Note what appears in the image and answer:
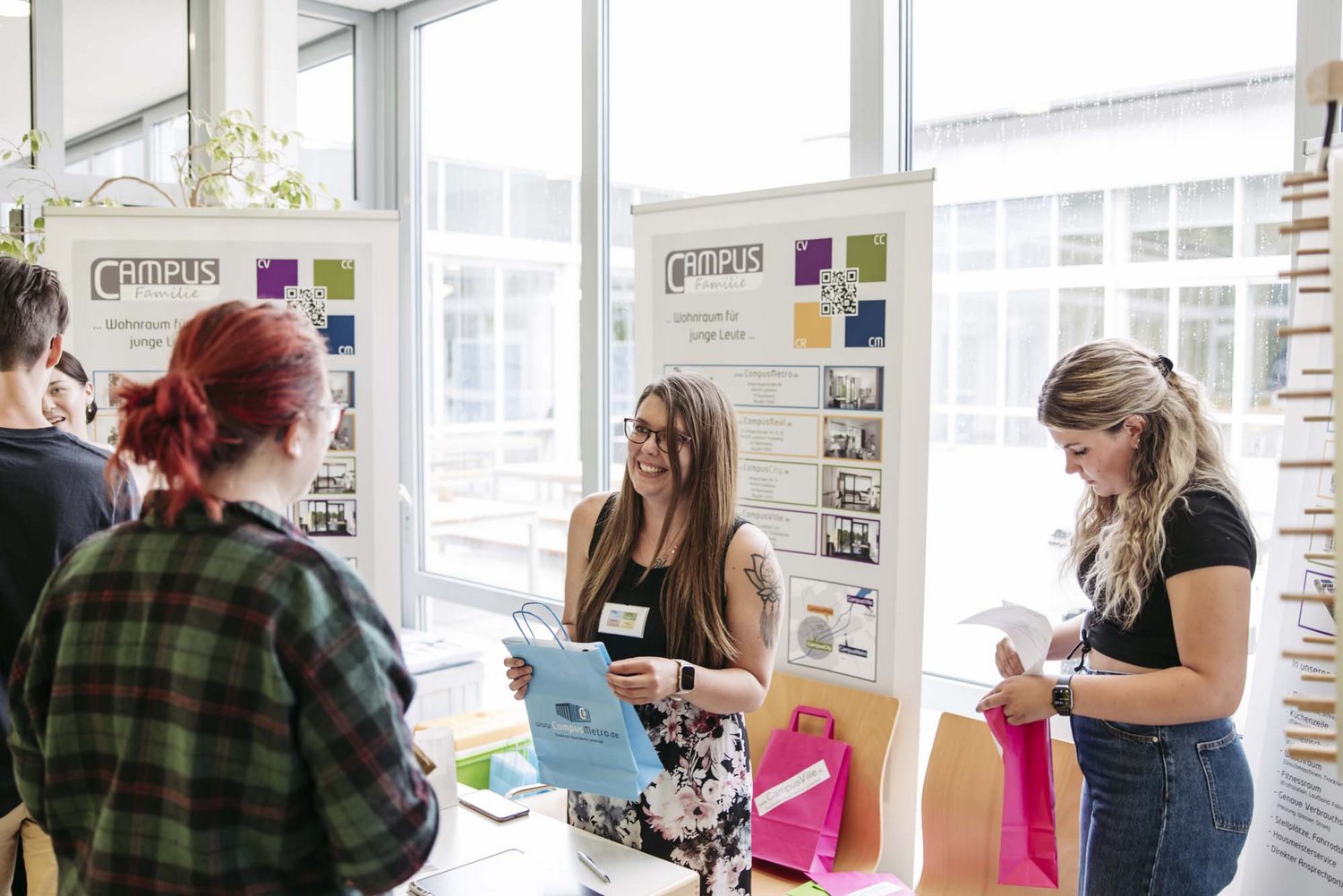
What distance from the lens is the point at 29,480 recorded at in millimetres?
1805

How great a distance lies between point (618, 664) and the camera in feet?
6.13

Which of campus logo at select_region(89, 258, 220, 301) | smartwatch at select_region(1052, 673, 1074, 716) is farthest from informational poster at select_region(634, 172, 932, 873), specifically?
campus logo at select_region(89, 258, 220, 301)

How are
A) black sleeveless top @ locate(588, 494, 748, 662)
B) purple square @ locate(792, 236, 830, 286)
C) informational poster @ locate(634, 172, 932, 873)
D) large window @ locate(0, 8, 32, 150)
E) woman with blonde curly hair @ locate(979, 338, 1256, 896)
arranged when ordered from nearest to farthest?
woman with blonde curly hair @ locate(979, 338, 1256, 896) < black sleeveless top @ locate(588, 494, 748, 662) < informational poster @ locate(634, 172, 932, 873) < purple square @ locate(792, 236, 830, 286) < large window @ locate(0, 8, 32, 150)

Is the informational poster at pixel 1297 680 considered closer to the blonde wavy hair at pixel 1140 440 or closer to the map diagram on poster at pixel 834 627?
the blonde wavy hair at pixel 1140 440

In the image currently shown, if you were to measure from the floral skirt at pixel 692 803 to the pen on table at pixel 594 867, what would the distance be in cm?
20

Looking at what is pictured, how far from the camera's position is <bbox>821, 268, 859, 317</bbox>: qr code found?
111 inches

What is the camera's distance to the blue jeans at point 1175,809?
175cm

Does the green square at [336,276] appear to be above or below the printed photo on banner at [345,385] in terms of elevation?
above

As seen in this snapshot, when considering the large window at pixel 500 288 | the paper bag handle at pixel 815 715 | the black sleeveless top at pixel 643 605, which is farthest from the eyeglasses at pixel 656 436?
the large window at pixel 500 288

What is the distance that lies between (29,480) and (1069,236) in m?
2.48

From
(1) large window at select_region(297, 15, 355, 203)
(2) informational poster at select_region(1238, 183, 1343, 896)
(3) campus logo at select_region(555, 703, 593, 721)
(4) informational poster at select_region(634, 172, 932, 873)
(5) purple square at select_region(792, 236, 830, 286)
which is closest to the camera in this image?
(2) informational poster at select_region(1238, 183, 1343, 896)

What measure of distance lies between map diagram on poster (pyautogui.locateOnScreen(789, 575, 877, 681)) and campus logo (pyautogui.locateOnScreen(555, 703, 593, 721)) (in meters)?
1.11

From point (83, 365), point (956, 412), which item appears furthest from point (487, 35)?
point (956, 412)

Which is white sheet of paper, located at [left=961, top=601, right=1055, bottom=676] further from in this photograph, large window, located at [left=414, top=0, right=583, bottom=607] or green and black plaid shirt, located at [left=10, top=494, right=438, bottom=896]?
large window, located at [left=414, top=0, right=583, bottom=607]
